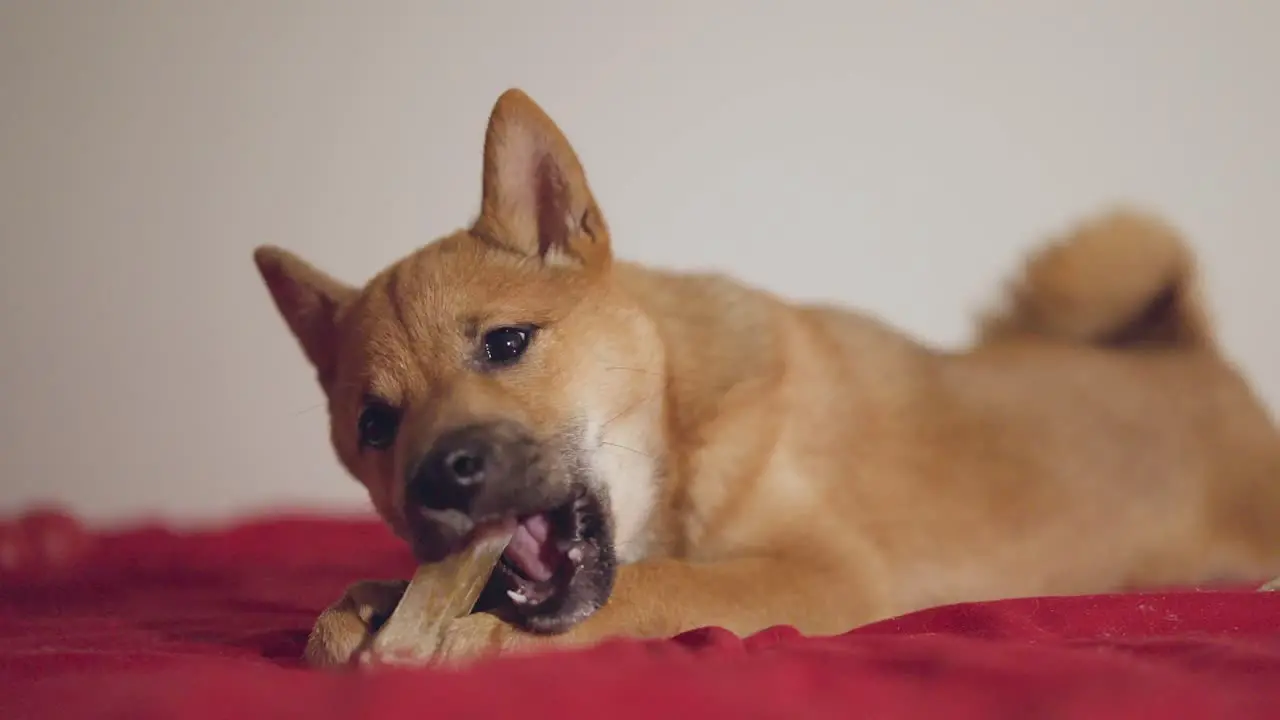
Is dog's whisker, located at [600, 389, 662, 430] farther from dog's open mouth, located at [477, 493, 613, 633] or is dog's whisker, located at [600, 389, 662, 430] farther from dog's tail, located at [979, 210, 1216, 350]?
dog's tail, located at [979, 210, 1216, 350]

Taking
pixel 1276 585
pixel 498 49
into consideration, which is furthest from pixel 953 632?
pixel 498 49

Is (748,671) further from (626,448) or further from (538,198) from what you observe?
(538,198)

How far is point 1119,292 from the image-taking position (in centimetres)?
200

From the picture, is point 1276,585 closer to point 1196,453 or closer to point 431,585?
point 1196,453

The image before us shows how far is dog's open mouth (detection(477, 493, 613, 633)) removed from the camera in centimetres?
115

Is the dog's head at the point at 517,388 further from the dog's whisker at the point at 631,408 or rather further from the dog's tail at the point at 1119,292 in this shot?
the dog's tail at the point at 1119,292

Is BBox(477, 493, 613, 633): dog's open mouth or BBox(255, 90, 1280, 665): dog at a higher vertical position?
BBox(255, 90, 1280, 665): dog

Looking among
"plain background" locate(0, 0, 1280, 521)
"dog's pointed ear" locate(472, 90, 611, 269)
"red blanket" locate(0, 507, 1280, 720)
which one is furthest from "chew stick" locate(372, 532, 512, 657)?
"plain background" locate(0, 0, 1280, 521)

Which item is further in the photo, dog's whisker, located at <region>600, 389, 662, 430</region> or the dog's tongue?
dog's whisker, located at <region>600, 389, 662, 430</region>

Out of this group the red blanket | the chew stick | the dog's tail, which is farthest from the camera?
the dog's tail

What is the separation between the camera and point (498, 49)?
2717 millimetres

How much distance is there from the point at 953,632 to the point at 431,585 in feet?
1.96

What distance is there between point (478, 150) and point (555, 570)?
1.80 metres

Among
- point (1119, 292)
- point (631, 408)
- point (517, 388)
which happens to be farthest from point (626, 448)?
point (1119, 292)
